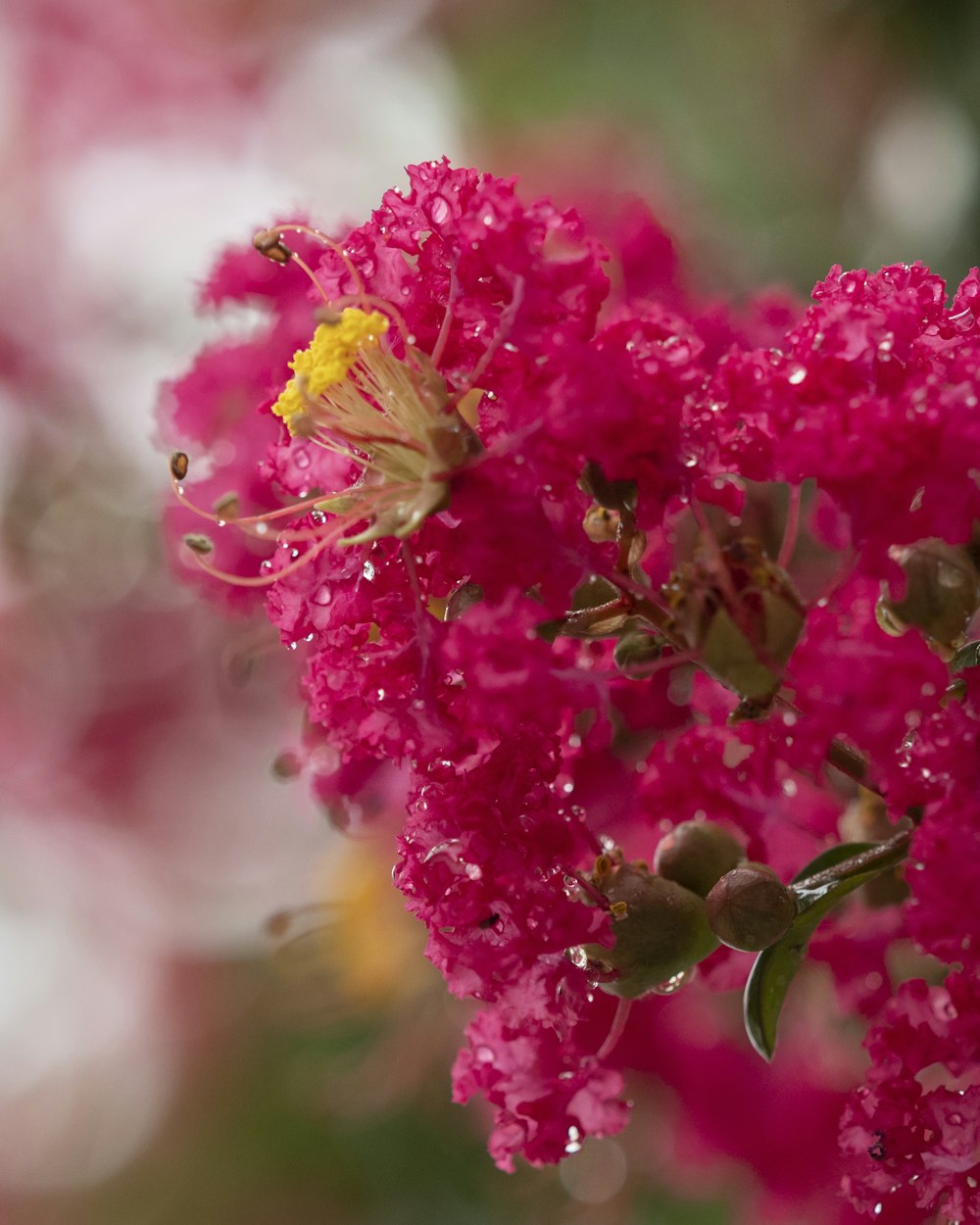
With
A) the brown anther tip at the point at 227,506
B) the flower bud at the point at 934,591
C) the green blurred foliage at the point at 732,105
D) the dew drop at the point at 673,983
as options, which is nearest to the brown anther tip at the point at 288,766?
the brown anther tip at the point at 227,506

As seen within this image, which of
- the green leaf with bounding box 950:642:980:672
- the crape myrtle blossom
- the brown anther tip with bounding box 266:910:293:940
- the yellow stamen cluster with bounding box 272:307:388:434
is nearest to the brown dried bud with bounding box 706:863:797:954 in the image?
the crape myrtle blossom

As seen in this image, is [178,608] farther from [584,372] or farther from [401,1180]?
[584,372]

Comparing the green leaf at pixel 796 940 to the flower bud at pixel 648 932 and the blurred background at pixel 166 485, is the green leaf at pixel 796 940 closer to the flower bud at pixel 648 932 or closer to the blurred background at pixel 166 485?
the flower bud at pixel 648 932

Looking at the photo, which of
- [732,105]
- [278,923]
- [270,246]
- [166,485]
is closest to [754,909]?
[270,246]

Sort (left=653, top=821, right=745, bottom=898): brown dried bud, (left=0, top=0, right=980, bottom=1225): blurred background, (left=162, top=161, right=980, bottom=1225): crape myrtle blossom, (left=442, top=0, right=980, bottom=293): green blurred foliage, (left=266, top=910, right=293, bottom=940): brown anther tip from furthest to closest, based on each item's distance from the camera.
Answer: (left=442, top=0, right=980, bottom=293): green blurred foliage < (left=0, top=0, right=980, bottom=1225): blurred background < (left=266, top=910, right=293, bottom=940): brown anther tip < (left=653, top=821, right=745, bottom=898): brown dried bud < (left=162, top=161, right=980, bottom=1225): crape myrtle blossom

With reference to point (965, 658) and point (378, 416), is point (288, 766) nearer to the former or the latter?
point (378, 416)

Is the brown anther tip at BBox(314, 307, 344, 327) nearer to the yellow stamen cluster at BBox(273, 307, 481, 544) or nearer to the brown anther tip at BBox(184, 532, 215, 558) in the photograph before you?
the yellow stamen cluster at BBox(273, 307, 481, 544)

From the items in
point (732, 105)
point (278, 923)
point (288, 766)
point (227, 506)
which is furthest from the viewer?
point (732, 105)
